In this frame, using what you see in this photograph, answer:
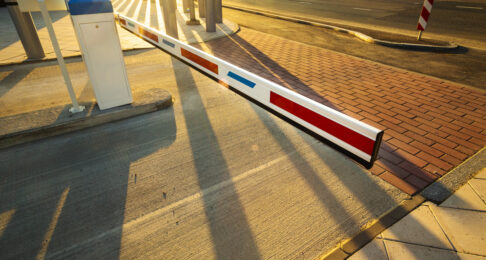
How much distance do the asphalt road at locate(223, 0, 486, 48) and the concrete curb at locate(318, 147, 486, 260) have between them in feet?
23.2

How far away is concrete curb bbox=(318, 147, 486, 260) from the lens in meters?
2.13

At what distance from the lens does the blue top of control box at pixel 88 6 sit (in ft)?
10.4

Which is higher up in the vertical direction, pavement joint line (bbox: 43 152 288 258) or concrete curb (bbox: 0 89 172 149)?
concrete curb (bbox: 0 89 172 149)

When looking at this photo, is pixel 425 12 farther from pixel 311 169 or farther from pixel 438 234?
pixel 438 234

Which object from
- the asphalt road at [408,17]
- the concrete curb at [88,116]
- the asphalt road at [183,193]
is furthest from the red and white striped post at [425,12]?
the concrete curb at [88,116]

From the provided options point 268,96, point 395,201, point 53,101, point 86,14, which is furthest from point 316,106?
point 53,101

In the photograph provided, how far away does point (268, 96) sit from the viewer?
2006mm

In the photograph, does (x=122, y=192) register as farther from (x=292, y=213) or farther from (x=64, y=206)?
(x=292, y=213)

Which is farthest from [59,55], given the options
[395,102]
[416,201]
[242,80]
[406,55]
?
[406,55]

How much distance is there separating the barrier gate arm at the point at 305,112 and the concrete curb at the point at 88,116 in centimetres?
173

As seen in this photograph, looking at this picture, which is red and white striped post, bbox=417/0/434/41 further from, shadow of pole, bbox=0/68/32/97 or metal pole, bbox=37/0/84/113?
shadow of pole, bbox=0/68/32/97

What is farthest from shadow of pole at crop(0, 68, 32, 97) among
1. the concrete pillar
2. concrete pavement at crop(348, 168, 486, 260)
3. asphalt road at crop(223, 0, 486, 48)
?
asphalt road at crop(223, 0, 486, 48)

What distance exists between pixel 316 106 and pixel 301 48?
21.7 feet

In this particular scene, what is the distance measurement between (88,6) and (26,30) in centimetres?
431
